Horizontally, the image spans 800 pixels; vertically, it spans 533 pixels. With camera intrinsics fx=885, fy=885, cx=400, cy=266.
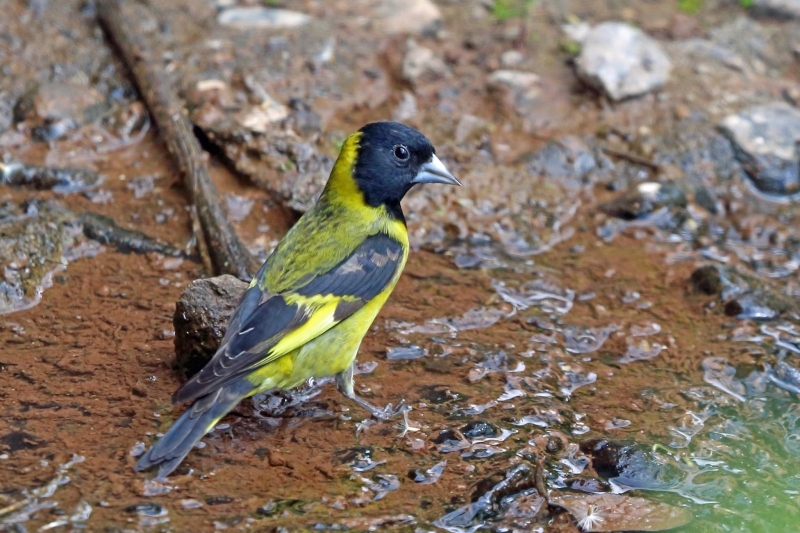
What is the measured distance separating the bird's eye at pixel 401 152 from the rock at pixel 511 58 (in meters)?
2.80

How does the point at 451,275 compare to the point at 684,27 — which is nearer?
the point at 451,275

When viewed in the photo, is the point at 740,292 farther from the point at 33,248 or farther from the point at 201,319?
the point at 33,248

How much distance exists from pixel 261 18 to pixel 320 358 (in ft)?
13.0

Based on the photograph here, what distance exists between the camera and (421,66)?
676cm

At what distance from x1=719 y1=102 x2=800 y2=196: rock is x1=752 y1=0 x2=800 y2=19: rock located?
1.33 m

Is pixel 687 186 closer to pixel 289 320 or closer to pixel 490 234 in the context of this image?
pixel 490 234

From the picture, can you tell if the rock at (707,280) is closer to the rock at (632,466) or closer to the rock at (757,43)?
the rock at (632,466)

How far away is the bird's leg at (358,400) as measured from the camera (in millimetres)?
3857

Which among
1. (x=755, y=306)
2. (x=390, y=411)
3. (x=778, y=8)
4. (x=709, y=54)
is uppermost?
(x=778, y=8)

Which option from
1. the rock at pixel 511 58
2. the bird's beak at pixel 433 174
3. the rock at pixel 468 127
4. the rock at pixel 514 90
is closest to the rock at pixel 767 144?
the rock at pixel 514 90

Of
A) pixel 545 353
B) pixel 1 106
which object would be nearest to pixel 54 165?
pixel 1 106

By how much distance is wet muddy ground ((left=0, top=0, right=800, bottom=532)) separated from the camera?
11.2 ft

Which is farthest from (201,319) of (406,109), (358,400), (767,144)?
(767,144)

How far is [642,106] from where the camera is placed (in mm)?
6676
